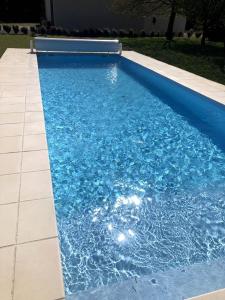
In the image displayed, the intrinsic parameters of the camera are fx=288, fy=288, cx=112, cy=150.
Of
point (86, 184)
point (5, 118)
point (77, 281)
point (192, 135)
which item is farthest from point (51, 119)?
point (77, 281)

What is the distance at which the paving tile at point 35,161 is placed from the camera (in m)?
4.01

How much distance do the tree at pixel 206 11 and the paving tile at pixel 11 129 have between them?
12.4 meters

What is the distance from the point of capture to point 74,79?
33.0 feet

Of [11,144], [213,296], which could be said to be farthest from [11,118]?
[213,296]

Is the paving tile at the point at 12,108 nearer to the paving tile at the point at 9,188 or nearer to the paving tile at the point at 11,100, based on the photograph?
the paving tile at the point at 11,100

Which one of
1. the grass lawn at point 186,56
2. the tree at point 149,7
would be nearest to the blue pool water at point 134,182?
the grass lawn at point 186,56

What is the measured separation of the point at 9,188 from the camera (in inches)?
141

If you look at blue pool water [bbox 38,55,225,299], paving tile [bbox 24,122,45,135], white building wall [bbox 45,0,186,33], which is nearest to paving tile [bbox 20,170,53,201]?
blue pool water [bbox 38,55,225,299]

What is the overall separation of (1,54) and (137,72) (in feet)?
19.5

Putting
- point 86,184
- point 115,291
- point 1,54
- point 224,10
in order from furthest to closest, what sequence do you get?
point 224,10 < point 1,54 < point 86,184 < point 115,291

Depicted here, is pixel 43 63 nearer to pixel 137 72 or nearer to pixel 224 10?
pixel 137 72

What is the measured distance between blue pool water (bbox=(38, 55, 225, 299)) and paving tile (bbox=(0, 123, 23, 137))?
0.62m

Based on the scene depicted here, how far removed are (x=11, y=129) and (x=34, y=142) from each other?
0.75m

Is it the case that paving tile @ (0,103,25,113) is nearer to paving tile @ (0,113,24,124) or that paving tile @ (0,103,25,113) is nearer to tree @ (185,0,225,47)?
paving tile @ (0,113,24,124)
